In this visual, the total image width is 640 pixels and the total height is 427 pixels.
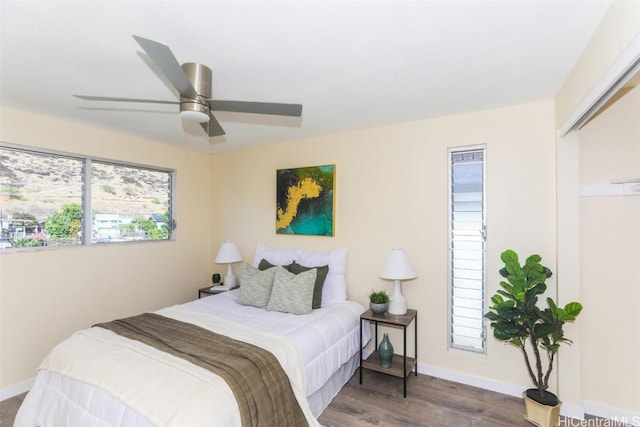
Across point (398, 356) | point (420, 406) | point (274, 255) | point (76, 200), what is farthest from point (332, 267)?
point (76, 200)

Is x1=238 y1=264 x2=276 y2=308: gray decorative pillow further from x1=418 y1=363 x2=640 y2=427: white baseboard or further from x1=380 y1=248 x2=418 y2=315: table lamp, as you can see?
x1=418 y1=363 x2=640 y2=427: white baseboard

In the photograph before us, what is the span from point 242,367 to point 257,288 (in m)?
1.27

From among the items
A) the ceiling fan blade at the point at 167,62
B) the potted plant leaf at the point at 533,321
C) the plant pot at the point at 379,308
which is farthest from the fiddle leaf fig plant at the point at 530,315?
the ceiling fan blade at the point at 167,62

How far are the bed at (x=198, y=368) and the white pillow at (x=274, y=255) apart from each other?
426mm

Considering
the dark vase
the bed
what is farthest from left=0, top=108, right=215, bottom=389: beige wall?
the dark vase

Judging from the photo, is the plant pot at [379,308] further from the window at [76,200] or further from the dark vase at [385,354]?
the window at [76,200]

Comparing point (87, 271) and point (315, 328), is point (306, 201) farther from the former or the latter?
point (87, 271)

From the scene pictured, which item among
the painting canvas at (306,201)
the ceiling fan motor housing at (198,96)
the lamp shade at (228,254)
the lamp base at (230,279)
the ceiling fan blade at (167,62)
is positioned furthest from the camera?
the lamp base at (230,279)

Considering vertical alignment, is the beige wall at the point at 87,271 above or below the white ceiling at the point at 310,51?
below

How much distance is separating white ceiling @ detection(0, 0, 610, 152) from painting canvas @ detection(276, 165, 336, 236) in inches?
37.5

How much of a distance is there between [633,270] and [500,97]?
1605 mm

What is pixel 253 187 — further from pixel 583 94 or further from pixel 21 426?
pixel 583 94

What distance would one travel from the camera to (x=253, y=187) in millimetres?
4125

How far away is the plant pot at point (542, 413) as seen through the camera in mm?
2141
